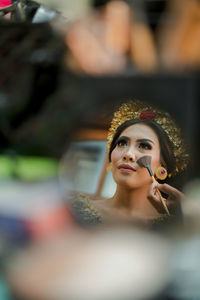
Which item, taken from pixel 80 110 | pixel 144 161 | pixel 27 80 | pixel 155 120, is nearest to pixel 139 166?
pixel 144 161

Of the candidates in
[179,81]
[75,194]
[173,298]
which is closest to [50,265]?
[75,194]

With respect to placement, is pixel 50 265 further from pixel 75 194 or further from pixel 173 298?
pixel 173 298

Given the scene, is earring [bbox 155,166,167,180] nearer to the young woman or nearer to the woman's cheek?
the young woman

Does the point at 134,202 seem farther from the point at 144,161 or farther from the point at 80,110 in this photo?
the point at 80,110

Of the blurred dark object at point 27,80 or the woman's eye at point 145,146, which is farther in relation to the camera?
the blurred dark object at point 27,80

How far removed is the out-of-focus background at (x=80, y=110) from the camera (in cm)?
101

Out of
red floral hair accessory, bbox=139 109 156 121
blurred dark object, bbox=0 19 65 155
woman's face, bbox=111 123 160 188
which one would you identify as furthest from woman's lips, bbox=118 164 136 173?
blurred dark object, bbox=0 19 65 155

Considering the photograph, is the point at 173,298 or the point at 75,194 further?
the point at 75,194

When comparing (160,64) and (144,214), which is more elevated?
(160,64)

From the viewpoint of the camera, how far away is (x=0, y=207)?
108 cm

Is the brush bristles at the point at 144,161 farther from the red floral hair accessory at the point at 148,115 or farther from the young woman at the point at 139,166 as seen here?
the red floral hair accessory at the point at 148,115

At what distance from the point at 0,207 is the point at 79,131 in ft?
1.06

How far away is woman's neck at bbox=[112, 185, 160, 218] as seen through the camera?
1065mm

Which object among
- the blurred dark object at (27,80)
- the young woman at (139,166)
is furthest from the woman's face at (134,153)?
the blurred dark object at (27,80)
